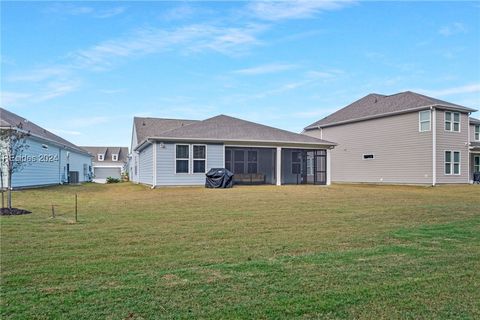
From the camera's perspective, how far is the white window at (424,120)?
23416 mm

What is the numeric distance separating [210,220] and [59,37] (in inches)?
364

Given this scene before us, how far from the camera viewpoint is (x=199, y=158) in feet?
67.8

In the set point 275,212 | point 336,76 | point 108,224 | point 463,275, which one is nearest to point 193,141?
point 336,76

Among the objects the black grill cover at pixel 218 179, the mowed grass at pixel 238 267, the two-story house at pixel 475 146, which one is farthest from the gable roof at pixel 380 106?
the mowed grass at pixel 238 267

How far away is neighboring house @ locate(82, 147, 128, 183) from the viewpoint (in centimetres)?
5369

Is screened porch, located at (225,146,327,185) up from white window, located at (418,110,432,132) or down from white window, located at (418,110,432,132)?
down

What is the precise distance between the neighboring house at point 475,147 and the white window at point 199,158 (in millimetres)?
17658

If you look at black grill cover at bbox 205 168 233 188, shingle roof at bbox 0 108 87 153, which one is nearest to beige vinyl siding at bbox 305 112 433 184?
black grill cover at bbox 205 168 233 188

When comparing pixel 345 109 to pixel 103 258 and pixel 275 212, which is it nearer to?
pixel 275 212

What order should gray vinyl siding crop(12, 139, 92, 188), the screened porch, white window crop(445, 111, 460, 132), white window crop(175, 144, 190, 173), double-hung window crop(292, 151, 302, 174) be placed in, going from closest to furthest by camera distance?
white window crop(175, 144, 190, 173), gray vinyl siding crop(12, 139, 92, 188), white window crop(445, 111, 460, 132), the screened porch, double-hung window crop(292, 151, 302, 174)

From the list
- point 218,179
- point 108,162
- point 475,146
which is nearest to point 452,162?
point 475,146

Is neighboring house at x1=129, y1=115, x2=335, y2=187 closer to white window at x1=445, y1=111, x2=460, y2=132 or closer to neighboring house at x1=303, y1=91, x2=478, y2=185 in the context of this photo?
neighboring house at x1=303, y1=91, x2=478, y2=185

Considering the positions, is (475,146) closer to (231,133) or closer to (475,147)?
(475,147)

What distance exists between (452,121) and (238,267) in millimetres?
23570
